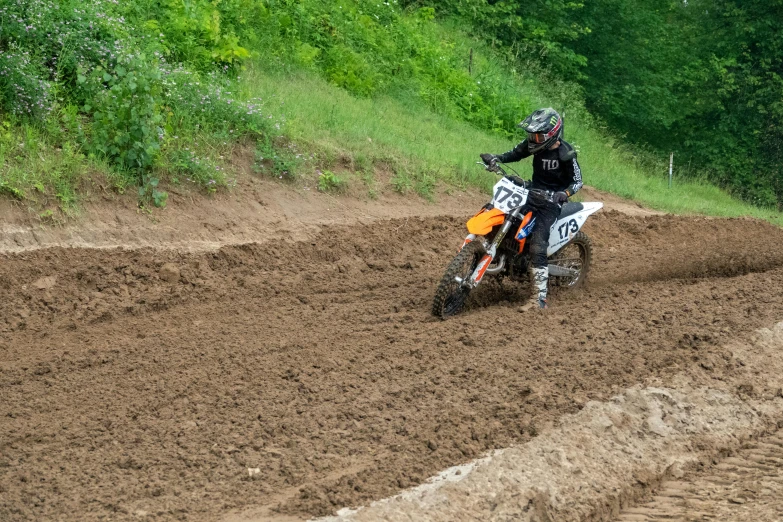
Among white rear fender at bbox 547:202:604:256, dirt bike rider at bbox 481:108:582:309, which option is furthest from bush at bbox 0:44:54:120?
white rear fender at bbox 547:202:604:256

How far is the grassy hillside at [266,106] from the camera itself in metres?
11.9

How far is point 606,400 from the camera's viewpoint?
7000mm

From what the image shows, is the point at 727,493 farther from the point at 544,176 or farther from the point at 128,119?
the point at 128,119

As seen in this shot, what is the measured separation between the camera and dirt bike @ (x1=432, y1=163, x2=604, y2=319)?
927cm

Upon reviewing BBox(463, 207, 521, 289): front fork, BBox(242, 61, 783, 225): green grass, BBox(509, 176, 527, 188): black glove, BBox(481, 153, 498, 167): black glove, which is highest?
BBox(481, 153, 498, 167): black glove

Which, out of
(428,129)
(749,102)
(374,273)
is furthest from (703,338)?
(749,102)

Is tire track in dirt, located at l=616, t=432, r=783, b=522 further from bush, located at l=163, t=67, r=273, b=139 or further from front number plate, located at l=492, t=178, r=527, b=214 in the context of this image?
bush, located at l=163, t=67, r=273, b=139

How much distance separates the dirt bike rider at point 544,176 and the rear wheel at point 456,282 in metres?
0.72

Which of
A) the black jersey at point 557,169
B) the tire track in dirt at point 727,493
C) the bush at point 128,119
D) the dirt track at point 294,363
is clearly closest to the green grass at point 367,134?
the bush at point 128,119

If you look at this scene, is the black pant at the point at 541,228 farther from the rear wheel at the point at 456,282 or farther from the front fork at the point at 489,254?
the rear wheel at the point at 456,282

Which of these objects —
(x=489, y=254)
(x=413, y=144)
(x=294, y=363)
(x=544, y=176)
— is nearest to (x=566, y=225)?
(x=544, y=176)

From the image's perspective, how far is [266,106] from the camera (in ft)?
49.1

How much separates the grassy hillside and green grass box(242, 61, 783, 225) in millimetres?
41

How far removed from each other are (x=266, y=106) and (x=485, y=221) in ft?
21.9
